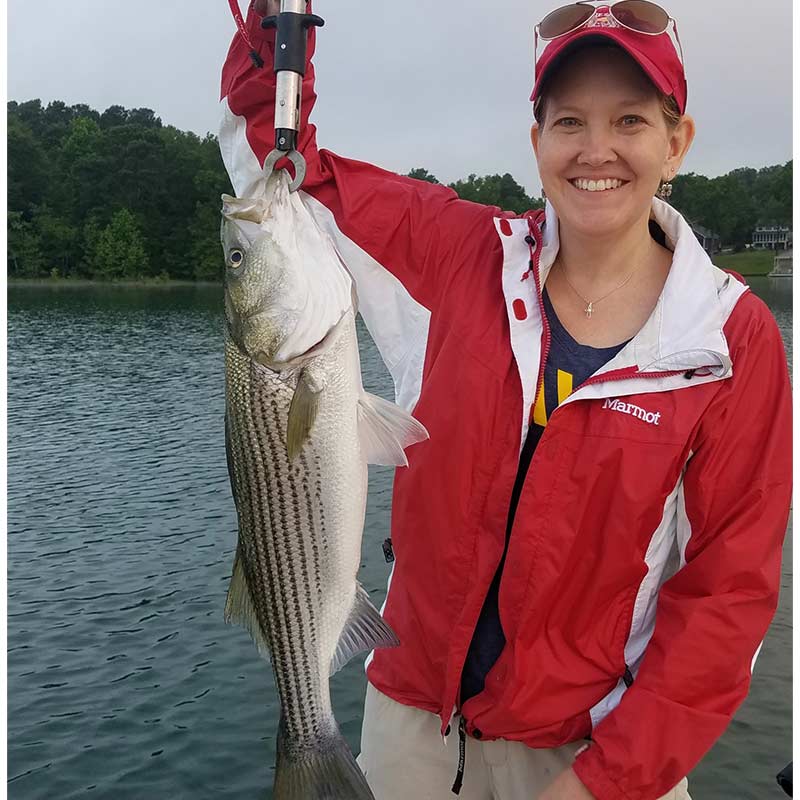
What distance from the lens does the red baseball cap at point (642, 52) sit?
255 centimetres

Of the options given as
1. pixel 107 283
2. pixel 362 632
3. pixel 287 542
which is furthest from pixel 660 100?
pixel 107 283

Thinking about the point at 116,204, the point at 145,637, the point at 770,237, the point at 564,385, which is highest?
the point at 770,237

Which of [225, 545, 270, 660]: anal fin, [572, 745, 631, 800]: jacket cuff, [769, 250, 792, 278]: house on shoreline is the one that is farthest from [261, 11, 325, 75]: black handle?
[769, 250, 792, 278]: house on shoreline

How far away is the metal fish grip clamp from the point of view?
2.56 m

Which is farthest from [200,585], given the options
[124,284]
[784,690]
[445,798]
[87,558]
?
[124,284]

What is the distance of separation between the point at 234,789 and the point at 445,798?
15.6 ft

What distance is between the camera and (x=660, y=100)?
264 cm

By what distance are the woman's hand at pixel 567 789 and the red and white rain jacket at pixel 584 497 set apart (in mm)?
38

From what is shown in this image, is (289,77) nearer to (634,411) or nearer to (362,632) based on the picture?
(634,411)

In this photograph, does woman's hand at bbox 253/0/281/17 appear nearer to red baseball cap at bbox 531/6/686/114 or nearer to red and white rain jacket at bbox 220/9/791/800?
red and white rain jacket at bbox 220/9/791/800

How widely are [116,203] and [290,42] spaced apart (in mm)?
82117

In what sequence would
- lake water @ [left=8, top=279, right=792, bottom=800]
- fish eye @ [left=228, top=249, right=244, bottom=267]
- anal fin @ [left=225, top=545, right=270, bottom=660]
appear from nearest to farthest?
fish eye @ [left=228, top=249, right=244, bottom=267] → anal fin @ [left=225, top=545, right=270, bottom=660] → lake water @ [left=8, top=279, right=792, bottom=800]

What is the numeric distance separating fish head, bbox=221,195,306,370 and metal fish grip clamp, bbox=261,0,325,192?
0.56 ft

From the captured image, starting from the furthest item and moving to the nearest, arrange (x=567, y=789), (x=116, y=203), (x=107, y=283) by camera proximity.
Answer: (x=116, y=203)
(x=107, y=283)
(x=567, y=789)
